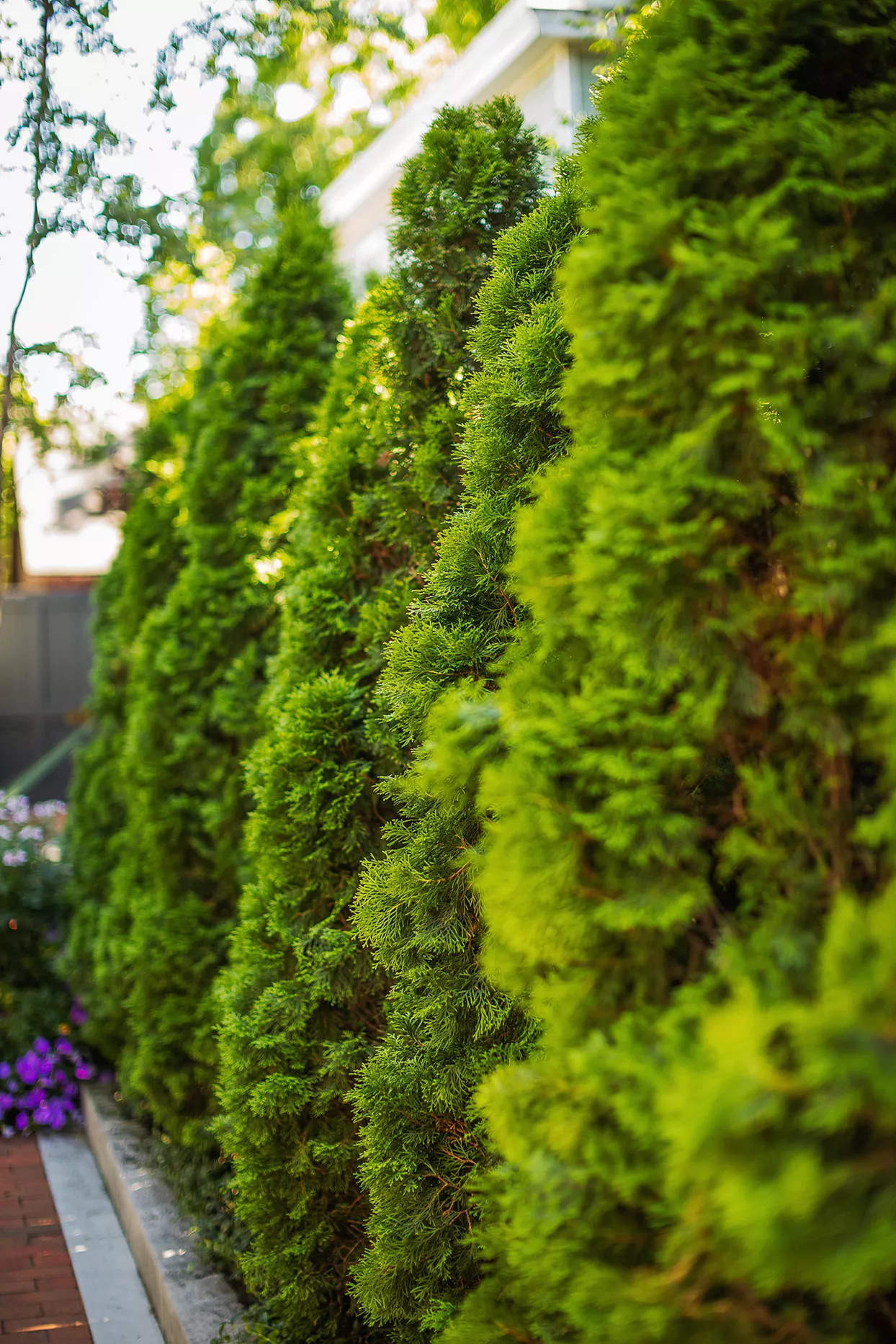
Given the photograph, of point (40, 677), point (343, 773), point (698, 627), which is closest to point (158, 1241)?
point (343, 773)

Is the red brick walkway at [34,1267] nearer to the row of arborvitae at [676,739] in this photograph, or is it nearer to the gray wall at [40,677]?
the row of arborvitae at [676,739]

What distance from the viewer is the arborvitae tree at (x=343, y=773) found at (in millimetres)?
2986

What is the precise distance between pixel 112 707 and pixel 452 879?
4.10 meters

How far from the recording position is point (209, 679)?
15.6 feet

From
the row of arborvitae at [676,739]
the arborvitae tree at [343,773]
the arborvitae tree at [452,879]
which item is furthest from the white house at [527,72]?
the row of arborvitae at [676,739]

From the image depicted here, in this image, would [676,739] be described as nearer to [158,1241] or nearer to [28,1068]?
[158,1241]

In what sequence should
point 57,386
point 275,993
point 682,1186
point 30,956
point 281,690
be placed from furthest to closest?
1. point 30,956
2. point 57,386
3. point 281,690
4. point 275,993
5. point 682,1186

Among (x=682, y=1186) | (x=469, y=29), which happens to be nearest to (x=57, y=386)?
(x=682, y=1186)

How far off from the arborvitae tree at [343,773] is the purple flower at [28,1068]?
8.99 ft

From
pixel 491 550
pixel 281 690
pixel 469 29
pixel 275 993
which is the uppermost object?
pixel 469 29

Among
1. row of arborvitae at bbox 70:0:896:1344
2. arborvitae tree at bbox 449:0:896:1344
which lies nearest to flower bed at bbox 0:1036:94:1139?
row of arborvitae at bbox 70:0:896:1344

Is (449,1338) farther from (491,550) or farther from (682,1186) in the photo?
(491,550)

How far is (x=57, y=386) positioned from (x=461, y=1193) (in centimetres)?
362

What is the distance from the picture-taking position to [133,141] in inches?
165
